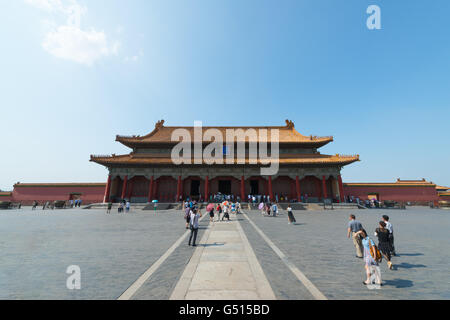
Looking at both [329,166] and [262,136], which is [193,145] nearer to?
[262,136]

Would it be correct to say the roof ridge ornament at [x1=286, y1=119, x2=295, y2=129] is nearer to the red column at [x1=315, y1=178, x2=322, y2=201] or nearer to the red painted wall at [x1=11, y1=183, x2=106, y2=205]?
the red column at [x1=315, y1=178, x2=322, y2=201]

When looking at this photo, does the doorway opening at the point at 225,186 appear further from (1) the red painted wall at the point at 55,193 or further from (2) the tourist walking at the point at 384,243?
(2) the tourist walking at the point at 384,243

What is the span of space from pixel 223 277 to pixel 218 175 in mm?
21375

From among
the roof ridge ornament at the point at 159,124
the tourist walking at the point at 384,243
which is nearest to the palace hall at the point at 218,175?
the roof ridge ornament at the point at 159,124

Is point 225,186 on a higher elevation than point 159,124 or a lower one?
lower

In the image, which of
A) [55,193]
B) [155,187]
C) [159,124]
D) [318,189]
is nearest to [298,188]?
[318,189]

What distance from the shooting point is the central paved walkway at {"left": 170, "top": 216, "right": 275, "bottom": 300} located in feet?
10.5

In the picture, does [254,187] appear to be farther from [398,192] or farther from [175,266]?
[175,266]

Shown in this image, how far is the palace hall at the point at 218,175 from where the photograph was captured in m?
24.4

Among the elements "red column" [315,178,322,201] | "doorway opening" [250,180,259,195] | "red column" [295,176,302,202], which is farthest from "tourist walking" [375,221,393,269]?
"red column" [315,178,322,201]

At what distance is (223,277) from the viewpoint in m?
3.85

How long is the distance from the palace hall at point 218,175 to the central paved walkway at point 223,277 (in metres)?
18.8
